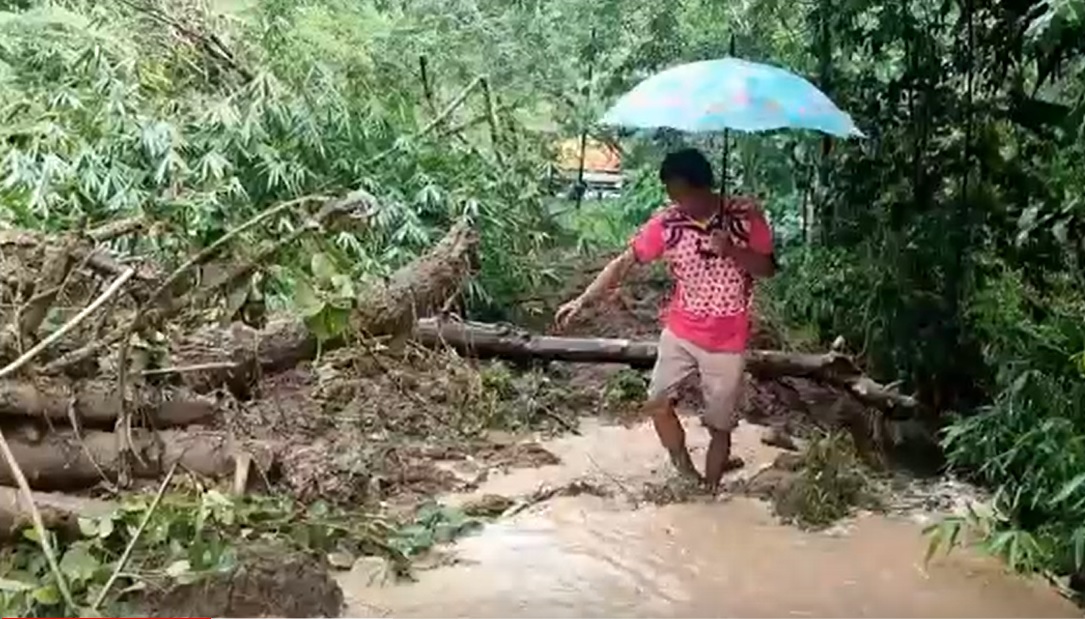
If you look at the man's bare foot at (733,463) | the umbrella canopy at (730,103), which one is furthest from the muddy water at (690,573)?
the umbrella canopy at (730,103)

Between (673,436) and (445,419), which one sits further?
(445,419)

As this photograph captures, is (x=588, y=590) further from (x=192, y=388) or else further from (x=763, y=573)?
(x=192, y=388)

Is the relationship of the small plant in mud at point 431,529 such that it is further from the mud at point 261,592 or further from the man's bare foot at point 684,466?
the man's bare foot at point 684,466

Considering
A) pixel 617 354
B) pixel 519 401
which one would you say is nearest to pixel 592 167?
pixel 617 354

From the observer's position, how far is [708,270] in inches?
220

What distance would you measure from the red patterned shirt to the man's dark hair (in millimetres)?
167

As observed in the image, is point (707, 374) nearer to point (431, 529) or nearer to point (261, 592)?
point (431, 529)

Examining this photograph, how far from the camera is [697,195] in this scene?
5574 millimetres

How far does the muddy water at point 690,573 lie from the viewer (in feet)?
14.3

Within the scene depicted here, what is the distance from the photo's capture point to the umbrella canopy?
533cm

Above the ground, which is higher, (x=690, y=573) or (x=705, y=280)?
(x=705, y=280)

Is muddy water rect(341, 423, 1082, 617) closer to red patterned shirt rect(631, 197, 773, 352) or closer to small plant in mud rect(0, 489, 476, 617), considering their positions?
small plant in mud rect(0, 489, 476, 617)

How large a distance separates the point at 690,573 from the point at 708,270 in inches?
52.5

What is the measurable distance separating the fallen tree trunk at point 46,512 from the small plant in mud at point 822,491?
250 cm
